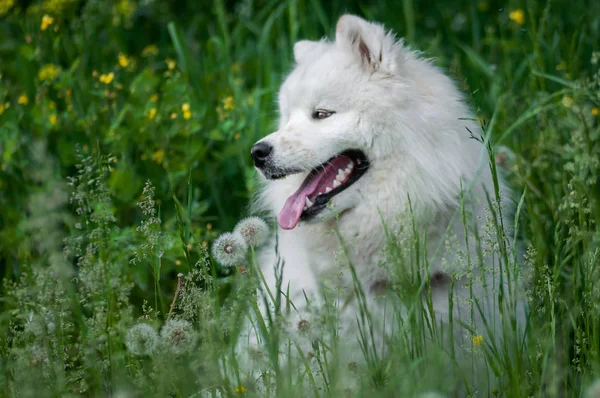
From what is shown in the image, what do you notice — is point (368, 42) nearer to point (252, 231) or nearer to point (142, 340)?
point (252, 231)

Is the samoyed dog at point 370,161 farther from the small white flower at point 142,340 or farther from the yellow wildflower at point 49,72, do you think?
the yellow wildflower at point 49,72

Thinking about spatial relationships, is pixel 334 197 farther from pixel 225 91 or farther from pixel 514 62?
pixel 514 62

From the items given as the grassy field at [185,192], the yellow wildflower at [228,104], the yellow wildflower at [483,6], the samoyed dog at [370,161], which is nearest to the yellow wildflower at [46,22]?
the grassy field at [185,192]

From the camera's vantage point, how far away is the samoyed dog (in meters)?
2.75

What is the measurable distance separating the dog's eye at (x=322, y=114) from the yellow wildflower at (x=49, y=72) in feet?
6.52

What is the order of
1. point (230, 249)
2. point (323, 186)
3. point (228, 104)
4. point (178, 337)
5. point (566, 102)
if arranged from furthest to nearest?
point (228, 104)
point (566, 102)
point (323, 186)
point (230, 249)
point (178, 337)

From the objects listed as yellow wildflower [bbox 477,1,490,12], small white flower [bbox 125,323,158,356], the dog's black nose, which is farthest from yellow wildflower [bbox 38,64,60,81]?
yellow wildflower [bbox 477,1,490,12]

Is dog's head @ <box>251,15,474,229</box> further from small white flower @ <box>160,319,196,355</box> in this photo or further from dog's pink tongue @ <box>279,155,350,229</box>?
small white flower @ <box>160,319,196,355</box>

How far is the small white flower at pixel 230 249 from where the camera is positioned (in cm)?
219

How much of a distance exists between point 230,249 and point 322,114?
90 centimetres

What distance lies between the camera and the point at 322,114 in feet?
9.52

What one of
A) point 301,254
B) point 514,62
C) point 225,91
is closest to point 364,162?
point 301,254

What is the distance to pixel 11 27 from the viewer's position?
604 centimetres

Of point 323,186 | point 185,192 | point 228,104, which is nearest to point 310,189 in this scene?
point 323,186
